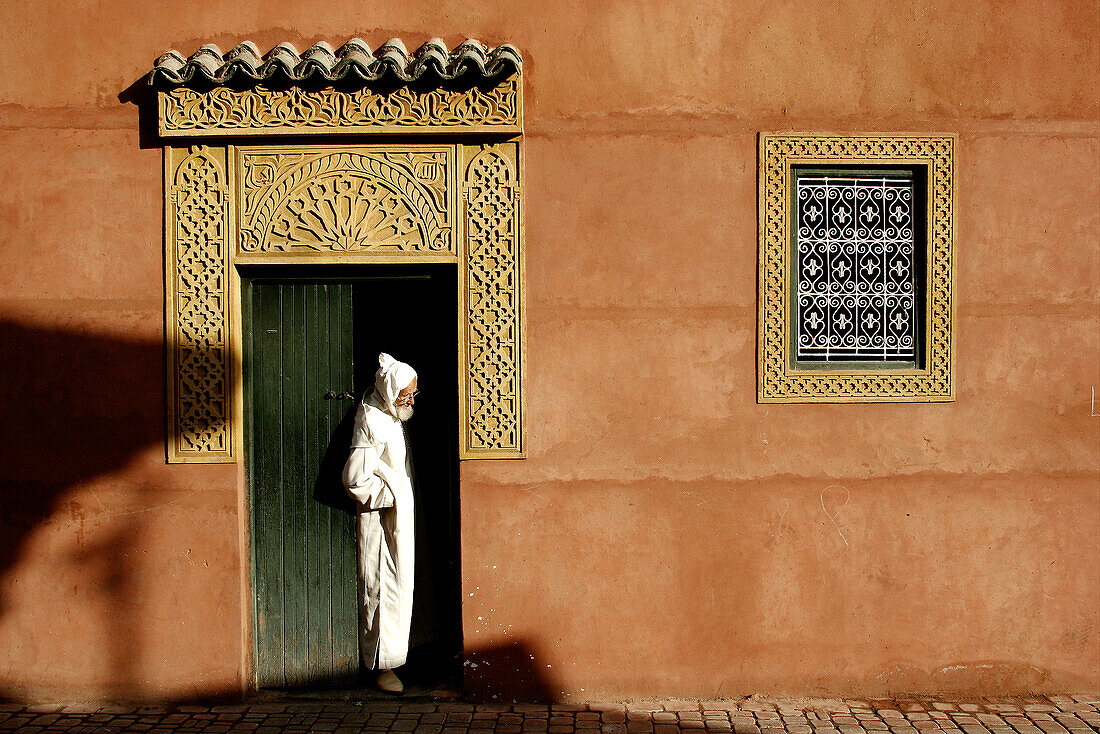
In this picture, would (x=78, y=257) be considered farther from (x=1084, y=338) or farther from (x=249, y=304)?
(x=1084, y=338)

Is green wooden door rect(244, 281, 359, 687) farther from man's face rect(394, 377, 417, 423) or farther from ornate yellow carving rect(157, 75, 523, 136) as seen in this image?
ornate yellow carving rect(157, 75, 523, 136)

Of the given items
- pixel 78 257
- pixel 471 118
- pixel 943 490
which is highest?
pixel 471 118

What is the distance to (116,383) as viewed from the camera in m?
4.09

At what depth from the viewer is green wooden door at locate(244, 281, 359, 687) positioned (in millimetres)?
4156

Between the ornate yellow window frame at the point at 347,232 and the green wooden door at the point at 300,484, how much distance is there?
17 centimetres

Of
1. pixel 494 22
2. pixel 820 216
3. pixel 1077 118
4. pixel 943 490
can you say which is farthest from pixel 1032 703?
pixel 494 22

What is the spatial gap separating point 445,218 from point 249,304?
113 cm

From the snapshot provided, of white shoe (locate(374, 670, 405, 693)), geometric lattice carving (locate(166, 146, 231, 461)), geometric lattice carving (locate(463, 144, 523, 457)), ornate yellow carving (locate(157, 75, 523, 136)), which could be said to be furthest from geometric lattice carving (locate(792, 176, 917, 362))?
geometric lattice carving (locate(166, 146, 231, 461))

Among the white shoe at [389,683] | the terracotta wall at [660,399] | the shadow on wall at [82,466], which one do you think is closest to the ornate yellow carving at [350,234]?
the terracotta wall at [660,399]

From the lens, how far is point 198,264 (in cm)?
405

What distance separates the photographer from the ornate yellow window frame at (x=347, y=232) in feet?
13.3

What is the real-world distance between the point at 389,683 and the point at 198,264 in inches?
94.1

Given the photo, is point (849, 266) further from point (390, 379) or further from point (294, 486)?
point (294, 486)

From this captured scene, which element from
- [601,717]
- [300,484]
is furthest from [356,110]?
[601,717]
